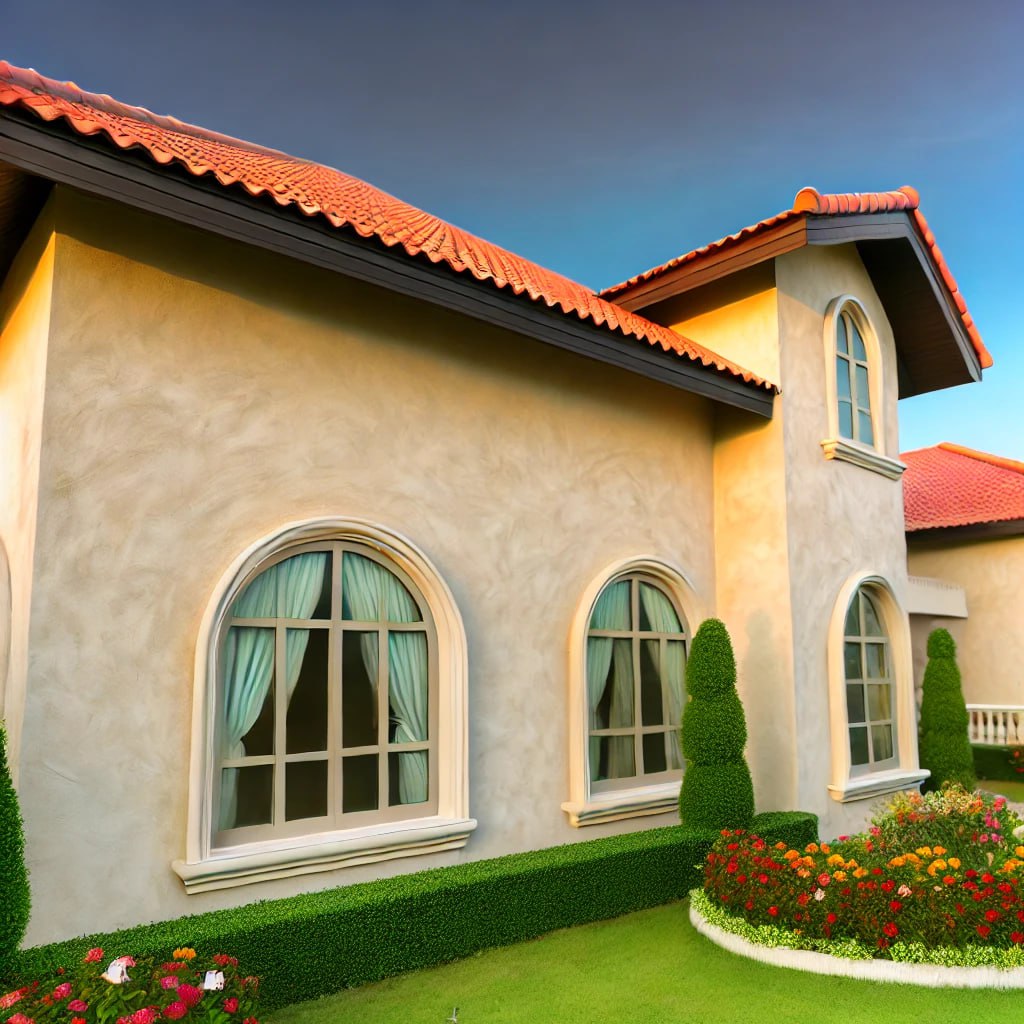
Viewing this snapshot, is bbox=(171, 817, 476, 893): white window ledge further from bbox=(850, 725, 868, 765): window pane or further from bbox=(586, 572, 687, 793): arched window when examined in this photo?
bbox=(850, 725, 868, 765): window pane

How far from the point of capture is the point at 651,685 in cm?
915

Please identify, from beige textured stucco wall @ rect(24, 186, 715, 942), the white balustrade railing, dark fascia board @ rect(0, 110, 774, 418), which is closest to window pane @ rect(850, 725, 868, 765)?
beige textured stucco wall @ rect(24, 186, 715, 942)

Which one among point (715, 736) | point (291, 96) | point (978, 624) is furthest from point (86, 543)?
point (978, 624)

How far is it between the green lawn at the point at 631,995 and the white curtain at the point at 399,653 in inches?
56.8

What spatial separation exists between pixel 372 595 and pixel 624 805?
3.38 m

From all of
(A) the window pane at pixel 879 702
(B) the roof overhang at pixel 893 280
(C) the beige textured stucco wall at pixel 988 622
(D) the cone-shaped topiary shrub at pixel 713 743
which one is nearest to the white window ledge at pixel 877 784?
(A) the window pane at pixel 879 702

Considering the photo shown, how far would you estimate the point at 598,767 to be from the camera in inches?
331

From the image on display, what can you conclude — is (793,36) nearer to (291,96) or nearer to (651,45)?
(651,45)

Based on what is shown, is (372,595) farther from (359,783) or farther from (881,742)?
(881,742)

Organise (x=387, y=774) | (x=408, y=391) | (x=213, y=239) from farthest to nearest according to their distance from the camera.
Answer: (x=408, y=391) → (x=387, y=774) → (x=213, y=239)

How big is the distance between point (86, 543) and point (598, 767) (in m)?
5.16

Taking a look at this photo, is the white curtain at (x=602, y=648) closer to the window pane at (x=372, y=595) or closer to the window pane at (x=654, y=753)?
the window pane at (x=654, y=753)

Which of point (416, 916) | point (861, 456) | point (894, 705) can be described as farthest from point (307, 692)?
point (894, 705)

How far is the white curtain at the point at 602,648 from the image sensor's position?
27.5ft
